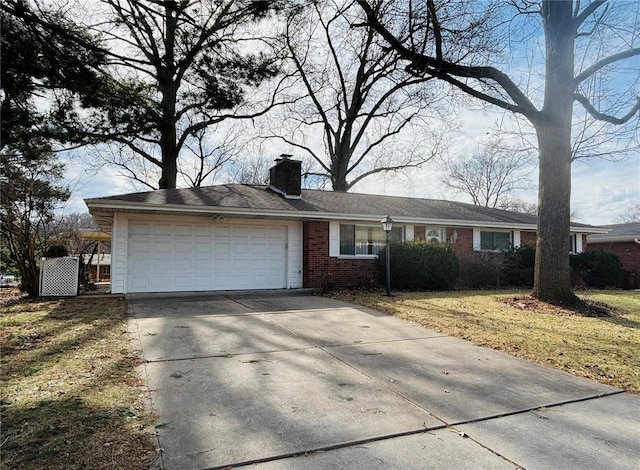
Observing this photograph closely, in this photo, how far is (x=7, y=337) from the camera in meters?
5.59

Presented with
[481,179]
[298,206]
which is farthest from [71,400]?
[481,179]

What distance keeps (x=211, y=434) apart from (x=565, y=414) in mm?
2947

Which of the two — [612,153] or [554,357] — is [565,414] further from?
[612,153]

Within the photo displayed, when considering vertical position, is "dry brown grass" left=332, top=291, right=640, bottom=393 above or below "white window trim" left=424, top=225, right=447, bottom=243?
below

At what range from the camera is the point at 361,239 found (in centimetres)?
1340

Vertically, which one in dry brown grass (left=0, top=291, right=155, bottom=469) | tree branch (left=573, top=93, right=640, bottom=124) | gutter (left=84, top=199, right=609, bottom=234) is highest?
tree branch (left=573, top=93, right=640, bottom=124)

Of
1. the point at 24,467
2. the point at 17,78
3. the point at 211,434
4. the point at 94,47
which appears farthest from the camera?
the point at 94,47

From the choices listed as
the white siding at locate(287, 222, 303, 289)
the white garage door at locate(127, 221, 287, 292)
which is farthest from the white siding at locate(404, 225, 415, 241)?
the white garage door at locate(127, 221, 287, 292)

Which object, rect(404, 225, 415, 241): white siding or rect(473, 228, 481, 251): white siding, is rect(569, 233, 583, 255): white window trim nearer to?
rect(473, 228, 481, 251): white siding

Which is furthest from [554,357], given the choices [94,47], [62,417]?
[94,47]

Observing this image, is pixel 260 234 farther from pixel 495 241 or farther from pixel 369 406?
pixel 495 241

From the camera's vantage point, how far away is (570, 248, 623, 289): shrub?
15.4m

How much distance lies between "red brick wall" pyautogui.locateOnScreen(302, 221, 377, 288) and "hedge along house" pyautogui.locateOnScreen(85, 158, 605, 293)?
3cm

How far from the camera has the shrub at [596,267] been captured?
15391 millimetres
